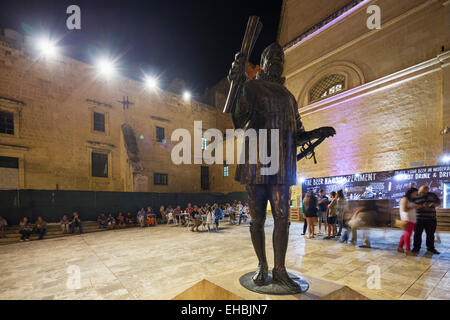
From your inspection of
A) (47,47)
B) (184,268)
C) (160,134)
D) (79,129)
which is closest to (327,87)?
(184,268)

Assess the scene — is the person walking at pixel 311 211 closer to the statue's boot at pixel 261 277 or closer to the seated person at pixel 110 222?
the statue's boot at pixel 261 277

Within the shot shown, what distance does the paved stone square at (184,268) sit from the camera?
3.29m

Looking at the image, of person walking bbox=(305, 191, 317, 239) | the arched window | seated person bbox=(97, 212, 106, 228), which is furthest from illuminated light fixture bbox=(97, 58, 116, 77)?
person walking bbox=(305, 191, 317, 239)

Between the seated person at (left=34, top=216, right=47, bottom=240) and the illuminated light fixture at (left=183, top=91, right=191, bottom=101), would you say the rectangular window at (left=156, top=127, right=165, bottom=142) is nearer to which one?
the illuminated light fixture at (left=183, top=91, right=191, bottom=101)

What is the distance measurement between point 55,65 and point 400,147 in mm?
21973

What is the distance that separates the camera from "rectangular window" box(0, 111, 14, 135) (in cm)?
1340

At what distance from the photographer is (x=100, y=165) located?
1712 centimetres

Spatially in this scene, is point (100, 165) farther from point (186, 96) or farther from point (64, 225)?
point (186, 96)

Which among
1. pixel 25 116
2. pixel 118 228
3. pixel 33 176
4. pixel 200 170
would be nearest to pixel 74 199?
pixel 118 228

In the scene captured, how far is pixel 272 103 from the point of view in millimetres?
2217

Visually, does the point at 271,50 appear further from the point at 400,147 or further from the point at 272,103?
the point at 400,147

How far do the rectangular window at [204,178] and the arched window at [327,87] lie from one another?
44.8 feet

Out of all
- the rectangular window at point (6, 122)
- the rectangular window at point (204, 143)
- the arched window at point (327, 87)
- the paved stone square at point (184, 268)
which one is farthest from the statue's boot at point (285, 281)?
the rectangular window at point (204, 143)

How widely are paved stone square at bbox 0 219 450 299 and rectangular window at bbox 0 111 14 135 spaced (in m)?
11.1
